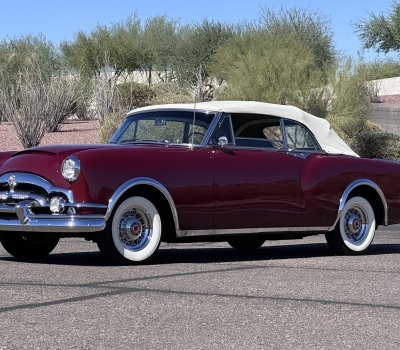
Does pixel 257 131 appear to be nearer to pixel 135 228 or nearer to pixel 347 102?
pixel 135 228

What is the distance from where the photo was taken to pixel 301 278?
862 cm

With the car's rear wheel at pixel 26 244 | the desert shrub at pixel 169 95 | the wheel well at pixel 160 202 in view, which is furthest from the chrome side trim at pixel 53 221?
the desert shrub at pixel 169 95

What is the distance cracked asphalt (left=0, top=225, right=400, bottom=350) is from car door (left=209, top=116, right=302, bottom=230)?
0.45 m

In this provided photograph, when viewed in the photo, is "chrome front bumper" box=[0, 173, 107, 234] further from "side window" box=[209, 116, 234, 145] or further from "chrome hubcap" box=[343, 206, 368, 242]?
"chrome hubcap" box=[343, 206, 368, 242]

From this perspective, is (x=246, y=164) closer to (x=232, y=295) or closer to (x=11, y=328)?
(x=232, y=295)

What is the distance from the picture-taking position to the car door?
995 cm

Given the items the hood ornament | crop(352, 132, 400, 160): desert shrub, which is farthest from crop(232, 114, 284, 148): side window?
crop(352, 132, 400, 160): desert shrub

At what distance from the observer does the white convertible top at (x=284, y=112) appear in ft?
34.5

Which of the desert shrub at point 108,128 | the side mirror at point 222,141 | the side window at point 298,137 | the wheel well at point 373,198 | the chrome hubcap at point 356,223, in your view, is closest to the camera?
the side mirror at point 222,141

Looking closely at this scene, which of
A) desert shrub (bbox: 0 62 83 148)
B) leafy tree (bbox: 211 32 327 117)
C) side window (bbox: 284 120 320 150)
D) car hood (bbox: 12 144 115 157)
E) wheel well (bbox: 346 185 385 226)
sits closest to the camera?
car hood (bbox: 12 144 115 157)

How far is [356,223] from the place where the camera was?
1122 cm

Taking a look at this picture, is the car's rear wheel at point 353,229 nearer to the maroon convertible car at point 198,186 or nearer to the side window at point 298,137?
the maroon convertible car at point 198,186

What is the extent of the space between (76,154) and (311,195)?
2828mm

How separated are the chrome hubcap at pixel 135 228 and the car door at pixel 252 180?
778 millimetres
